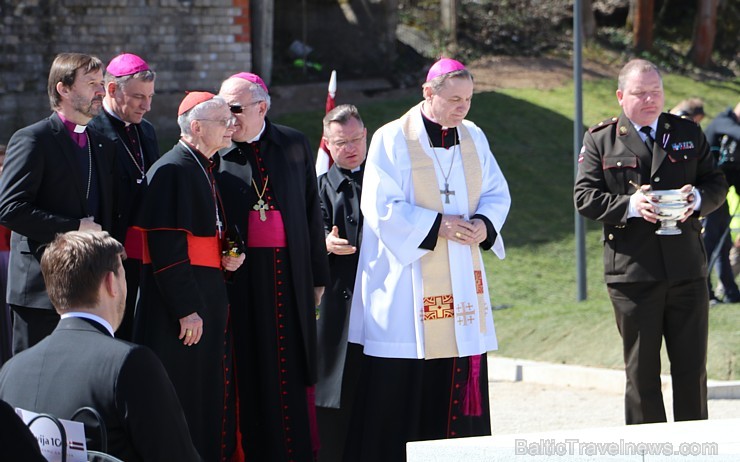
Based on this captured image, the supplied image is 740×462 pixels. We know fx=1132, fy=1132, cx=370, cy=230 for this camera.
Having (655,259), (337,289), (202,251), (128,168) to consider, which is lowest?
(337,289)

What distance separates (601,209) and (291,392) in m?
2.04

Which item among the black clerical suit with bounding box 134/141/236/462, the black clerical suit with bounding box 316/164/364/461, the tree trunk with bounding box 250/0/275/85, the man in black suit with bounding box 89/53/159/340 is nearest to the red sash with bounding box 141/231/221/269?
the black clerical suit with bounding box 134/141/236/462

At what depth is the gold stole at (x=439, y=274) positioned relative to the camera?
5.97 m

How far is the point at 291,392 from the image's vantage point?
6207 millimetres

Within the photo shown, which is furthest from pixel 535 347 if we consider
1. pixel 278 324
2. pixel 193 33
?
pixel 193 33

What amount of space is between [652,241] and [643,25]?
21.1m

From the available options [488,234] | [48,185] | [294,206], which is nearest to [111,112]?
[48,185]

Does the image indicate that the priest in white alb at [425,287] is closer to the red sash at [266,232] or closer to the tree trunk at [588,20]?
the red sash at [266,232]

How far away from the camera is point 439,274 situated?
6039 mm

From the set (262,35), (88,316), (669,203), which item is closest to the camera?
(88,316)

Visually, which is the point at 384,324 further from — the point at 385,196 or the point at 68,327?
the point at 68,327

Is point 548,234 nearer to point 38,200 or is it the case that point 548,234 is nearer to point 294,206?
point 294,206

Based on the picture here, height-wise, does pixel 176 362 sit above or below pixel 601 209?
below

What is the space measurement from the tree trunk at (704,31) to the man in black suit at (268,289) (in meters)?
22.2
